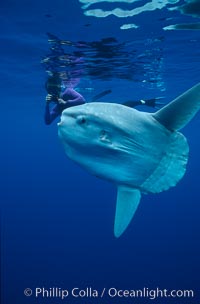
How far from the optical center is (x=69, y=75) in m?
16.4

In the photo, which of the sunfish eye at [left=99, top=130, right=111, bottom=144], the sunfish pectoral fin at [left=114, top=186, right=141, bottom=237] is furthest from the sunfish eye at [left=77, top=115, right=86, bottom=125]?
the sunfish pectoral fin at [left=114, top=186, right=141, bottom=237]

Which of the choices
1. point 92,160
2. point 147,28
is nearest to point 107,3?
point 147,28

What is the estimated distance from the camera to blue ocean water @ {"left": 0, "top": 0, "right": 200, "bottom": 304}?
365 inches

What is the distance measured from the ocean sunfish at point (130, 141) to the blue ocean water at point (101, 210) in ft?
20.9

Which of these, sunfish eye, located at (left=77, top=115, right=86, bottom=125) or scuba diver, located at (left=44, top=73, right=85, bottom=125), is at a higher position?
sunfish eye, located at (left=77, top=115, right=86, bottom=125)

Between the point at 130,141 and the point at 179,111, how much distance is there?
1.64 feet

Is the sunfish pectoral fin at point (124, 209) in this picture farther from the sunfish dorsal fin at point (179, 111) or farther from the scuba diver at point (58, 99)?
the scuba diver at point (58, 99)

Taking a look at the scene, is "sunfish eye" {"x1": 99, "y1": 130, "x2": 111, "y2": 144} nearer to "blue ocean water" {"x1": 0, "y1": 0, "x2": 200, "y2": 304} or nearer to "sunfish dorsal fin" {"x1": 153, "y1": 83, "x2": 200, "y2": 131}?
"sunfish dorsal fin" {"x1": 153, "y1": 83, "x2": 200, "y2": 131}

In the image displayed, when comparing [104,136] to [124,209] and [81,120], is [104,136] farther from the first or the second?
[124,209]

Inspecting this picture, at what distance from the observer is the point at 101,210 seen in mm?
27391

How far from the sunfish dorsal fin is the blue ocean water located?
→ 6327 millimetres

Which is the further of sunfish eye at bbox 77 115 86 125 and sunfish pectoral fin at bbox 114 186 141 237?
sunfish pectoral fin at bbox 114 186 141 237

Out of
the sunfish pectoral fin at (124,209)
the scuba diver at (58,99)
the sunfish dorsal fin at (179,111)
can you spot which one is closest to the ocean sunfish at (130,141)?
the sunfish dorsal fin at (179,111)

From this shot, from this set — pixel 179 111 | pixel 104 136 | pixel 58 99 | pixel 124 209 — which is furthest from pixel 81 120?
pixel 58 99
